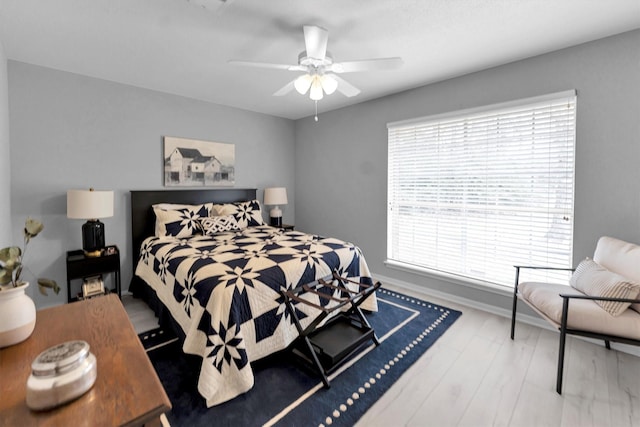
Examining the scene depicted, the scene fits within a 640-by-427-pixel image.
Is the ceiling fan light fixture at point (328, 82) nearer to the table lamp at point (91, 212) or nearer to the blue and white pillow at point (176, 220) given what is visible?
the blue and white pillow at point (176, 220)

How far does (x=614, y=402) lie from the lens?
1.75m

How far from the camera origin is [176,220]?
3.31m

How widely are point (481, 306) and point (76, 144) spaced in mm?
4525

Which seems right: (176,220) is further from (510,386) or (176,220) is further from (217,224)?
(510,386)

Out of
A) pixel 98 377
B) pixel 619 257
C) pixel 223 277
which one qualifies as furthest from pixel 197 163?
pixel 619 257

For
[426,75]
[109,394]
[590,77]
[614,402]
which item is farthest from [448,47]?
[109,394]

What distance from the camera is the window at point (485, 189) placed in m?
2.57

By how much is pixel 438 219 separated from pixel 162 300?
9.71 feet

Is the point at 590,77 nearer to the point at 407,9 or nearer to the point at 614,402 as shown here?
the point at 407,9

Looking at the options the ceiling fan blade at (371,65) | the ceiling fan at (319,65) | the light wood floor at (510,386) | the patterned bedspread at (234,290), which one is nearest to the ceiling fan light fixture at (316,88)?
the ceiling fan at (319,65)

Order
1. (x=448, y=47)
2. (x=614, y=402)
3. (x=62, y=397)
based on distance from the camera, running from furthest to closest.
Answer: (x=448, y=47)
(x=614, y=402)
(x=62, y=397)

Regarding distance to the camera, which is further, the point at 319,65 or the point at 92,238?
the point at 92,238

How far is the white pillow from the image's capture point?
1779 mm

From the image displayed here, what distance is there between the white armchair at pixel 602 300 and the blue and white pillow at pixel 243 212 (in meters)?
3.12
